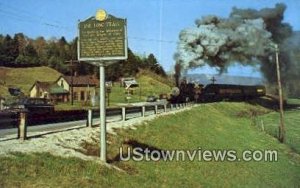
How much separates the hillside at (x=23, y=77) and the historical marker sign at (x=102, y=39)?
8.91 ft

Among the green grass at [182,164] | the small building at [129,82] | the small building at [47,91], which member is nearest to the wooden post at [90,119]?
the green grass at [182,164]

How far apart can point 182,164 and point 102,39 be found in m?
5.74

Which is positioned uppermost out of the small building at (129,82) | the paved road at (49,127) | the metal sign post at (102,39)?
the metal sign post at (102,39)

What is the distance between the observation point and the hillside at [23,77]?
15598 mm

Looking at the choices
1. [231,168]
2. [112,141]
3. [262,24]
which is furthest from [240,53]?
[112,141]

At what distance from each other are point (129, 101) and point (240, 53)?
600 cm

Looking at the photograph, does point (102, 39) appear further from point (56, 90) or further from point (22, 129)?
point (56, 90)

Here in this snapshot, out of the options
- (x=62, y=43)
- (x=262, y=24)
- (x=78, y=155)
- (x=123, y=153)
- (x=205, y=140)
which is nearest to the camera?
(x=78, y=155)

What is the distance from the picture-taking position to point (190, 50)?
98.0 ft

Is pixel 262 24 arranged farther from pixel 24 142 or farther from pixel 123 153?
pixel 24 142

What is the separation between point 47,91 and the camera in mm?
19609

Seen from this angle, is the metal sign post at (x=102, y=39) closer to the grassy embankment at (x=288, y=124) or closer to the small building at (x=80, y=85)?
the small building at (x=80, y=85)

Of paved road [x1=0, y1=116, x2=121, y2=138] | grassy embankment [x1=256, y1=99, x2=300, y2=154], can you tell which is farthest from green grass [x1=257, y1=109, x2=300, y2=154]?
paved road [x1=0, y1=116, x2=121, y2=138]

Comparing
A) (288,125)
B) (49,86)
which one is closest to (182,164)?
(49,86)
